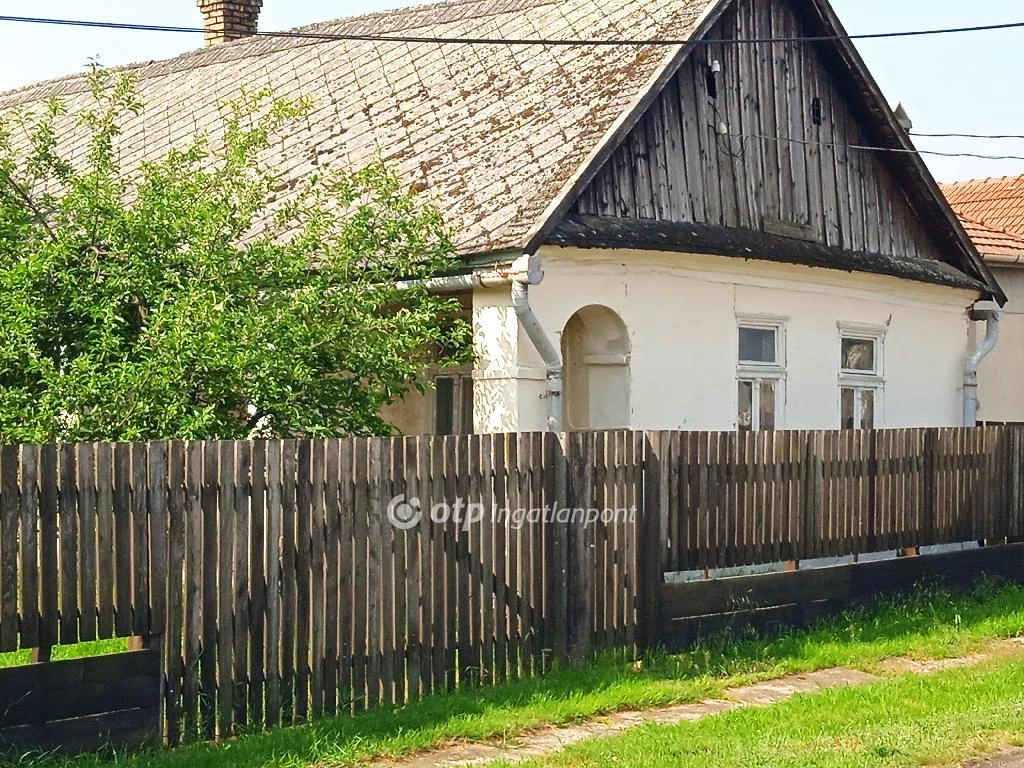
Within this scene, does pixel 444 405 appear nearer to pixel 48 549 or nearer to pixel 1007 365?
pixel 48 549

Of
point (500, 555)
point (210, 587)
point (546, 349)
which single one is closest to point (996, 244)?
point (546, 349)

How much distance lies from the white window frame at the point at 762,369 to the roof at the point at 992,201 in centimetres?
1131

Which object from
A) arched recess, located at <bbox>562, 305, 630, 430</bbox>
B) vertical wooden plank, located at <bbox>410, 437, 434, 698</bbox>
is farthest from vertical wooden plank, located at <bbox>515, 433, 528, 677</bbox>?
arched recess, located at <bbox>562, 305, 630, 430</bbox>

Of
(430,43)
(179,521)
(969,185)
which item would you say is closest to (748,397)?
(430,43)

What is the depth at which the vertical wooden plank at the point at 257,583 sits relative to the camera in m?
7.18

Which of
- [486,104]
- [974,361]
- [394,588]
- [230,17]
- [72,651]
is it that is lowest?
[72,651]

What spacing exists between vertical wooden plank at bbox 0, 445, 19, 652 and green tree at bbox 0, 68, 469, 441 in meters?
2.34

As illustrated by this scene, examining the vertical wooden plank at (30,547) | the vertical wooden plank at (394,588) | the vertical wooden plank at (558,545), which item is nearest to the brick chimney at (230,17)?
the vertical wooden plank at (558,545)

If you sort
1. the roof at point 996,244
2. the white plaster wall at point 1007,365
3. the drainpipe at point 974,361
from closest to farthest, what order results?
the drainpipe at point 974,361 < the roof at point 996,244 < the white plaster wall at point 1007,365

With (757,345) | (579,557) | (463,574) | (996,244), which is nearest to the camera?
(463,574)

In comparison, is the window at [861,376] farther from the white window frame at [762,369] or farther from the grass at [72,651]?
the grass at [72,651]

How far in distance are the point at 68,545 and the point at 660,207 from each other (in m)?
7.48

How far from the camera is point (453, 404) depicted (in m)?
13.4

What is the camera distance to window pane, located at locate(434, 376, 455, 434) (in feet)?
44.1
